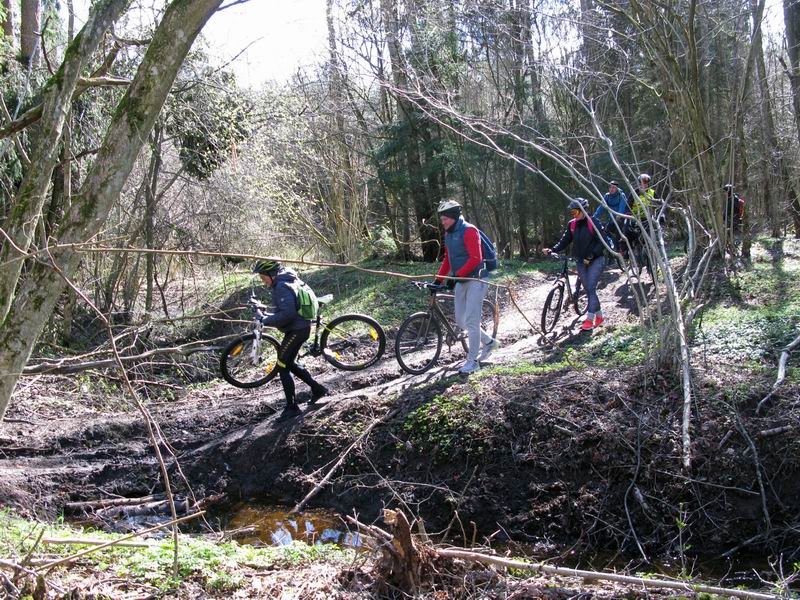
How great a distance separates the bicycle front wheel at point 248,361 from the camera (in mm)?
9000

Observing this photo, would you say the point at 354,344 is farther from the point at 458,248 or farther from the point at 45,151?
the point at 45,151

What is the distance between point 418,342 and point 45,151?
5.92 meters

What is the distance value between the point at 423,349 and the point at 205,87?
22.9ft

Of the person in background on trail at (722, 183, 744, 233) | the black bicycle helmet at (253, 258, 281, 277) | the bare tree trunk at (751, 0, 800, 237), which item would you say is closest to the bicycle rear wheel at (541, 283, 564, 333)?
the person in background on trail at (722, 183, 744, 233)

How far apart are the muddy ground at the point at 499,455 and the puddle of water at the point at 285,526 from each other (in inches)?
8.2

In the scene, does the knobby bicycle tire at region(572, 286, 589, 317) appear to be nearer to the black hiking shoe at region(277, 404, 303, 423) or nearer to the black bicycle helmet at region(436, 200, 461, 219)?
the black bicycle helmet at region(436, 200, 461, 219)

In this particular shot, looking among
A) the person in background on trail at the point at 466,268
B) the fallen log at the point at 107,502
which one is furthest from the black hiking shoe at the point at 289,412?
the person in background on trail at the point at 466,268

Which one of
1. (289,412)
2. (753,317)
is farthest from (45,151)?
(753,317)

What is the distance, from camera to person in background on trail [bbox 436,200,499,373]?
7.86 m

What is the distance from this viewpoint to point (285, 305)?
7871 mm

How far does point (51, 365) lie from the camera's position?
4535 mm

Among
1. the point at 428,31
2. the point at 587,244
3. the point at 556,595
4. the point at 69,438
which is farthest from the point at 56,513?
the point at 428,31

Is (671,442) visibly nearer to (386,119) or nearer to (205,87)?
(205,87)

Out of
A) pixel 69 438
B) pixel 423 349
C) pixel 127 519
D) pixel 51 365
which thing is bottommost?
pixel 127 519
